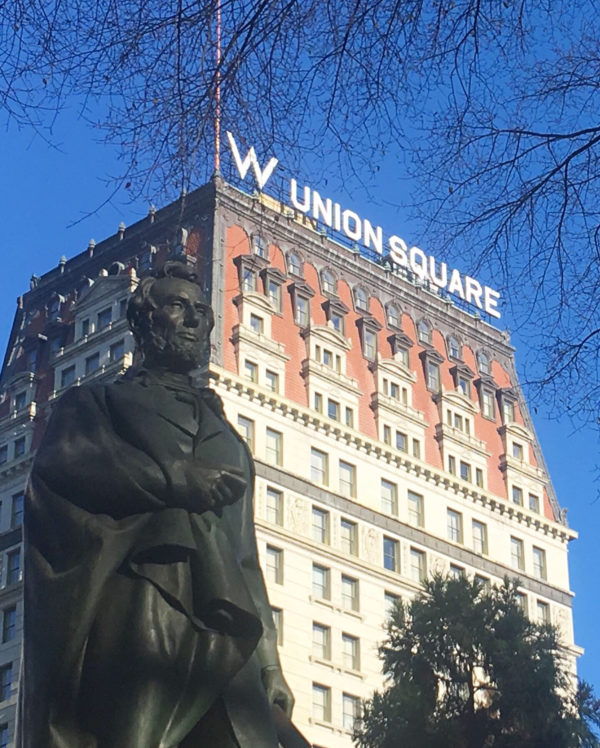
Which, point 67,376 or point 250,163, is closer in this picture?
point 250,163

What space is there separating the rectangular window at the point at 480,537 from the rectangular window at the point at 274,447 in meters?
10.9

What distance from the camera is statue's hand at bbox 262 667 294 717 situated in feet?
24.5

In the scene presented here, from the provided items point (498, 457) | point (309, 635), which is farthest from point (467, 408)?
point (309, 635)

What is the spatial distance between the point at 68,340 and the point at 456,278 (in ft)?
59.0

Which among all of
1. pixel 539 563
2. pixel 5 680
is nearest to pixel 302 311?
pixel 539 563

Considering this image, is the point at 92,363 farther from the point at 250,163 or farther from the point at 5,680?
the point at 250,163

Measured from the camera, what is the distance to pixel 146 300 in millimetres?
7957

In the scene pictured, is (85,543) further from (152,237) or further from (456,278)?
(456,278)

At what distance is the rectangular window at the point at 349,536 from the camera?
207 ft

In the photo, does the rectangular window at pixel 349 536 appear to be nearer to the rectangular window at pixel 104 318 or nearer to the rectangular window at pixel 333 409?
the rectangular window at pixel 333 409

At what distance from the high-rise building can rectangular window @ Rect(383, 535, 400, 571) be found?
0.09m

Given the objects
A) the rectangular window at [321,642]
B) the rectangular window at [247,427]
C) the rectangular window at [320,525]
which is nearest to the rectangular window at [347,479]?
the rectangular window at [320,525]

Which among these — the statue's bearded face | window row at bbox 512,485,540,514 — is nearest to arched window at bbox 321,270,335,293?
window row at bbox 512,485,540,514

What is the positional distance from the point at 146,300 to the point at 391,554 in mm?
57802
